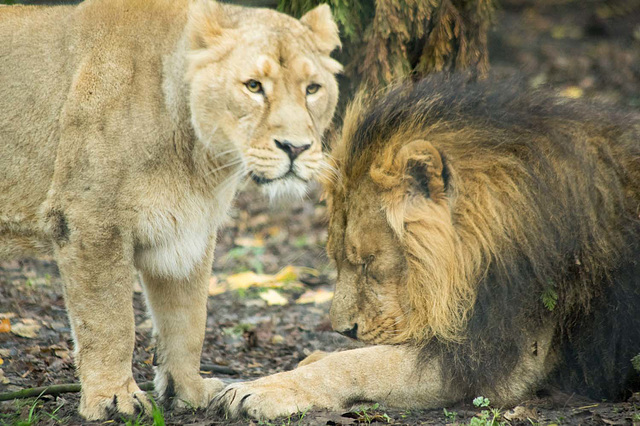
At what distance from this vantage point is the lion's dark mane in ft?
12.6

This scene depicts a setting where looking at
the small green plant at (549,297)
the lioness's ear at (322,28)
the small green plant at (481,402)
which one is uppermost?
the lioness's ear at (322,28)

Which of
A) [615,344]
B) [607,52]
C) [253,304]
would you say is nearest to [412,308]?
[615,344]

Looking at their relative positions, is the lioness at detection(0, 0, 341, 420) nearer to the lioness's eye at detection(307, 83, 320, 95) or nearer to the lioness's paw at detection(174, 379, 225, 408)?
the lioness's eye at detection(307, 83, 320, 95)

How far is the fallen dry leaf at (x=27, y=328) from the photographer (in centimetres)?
518

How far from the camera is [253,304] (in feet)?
22.2

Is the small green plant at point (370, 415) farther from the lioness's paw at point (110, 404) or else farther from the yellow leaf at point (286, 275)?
the yellow leaf at point (286, 275)

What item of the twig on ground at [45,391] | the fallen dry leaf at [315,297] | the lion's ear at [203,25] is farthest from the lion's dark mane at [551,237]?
the fallen dry leaf at [315,297]

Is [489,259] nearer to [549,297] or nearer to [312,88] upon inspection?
[549,297]

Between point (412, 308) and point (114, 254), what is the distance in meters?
1.47

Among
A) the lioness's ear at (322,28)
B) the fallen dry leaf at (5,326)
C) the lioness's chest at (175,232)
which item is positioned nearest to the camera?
the lioness's chest at (175,232)

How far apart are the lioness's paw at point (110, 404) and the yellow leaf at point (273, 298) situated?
2.99 meters

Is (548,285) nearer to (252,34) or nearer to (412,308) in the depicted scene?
(412,308)

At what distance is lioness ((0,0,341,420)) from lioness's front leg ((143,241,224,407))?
19cm

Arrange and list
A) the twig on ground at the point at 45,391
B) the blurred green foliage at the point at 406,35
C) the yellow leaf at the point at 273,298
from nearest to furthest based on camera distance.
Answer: the twig on ground at the point at 45,391 < the blurred green foliage at the point at 406,35 < the yellow leaf at the point at 273,298
